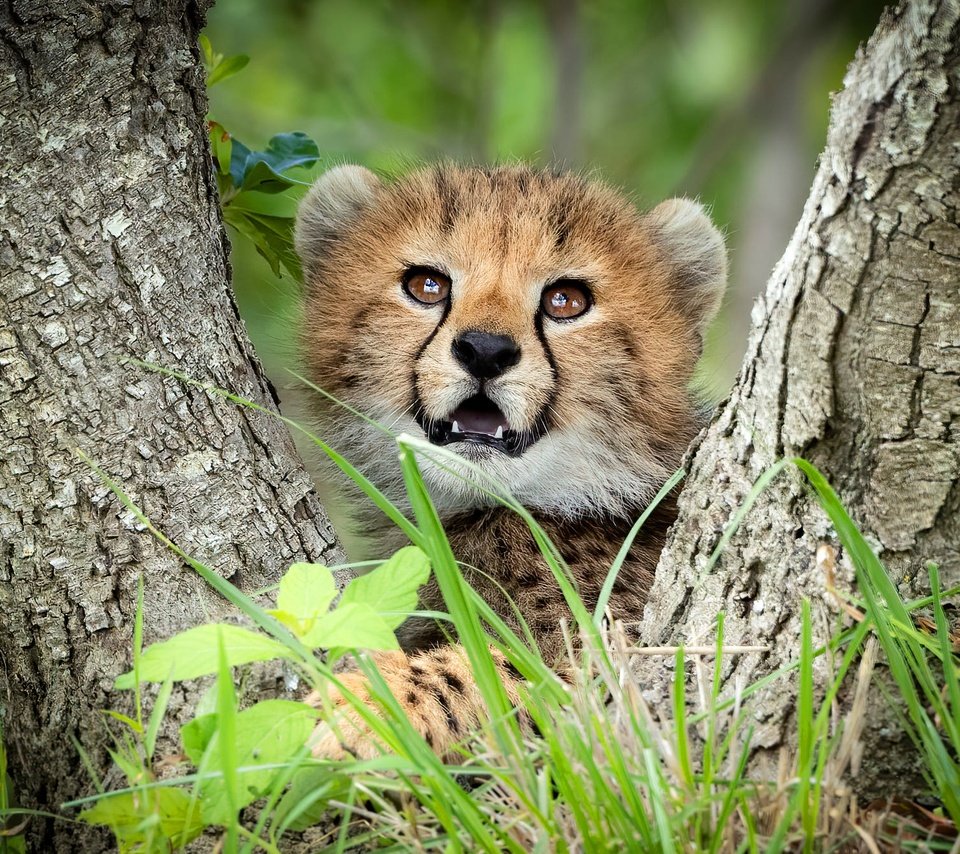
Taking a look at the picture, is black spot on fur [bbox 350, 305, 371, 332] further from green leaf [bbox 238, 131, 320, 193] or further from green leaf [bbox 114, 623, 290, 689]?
green leaf [bbox 114, 623, 290, 689]

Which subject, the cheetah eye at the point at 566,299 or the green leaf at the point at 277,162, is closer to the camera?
Result: the green leaf at the point at 277,162

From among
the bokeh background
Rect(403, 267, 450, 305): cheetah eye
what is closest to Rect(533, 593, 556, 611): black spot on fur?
Rect(403, 267, 450, 305): cheetah eye

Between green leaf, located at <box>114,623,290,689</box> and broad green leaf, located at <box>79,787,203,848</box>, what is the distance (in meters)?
0.24

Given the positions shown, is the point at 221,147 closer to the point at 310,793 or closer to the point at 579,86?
the point at 310,793

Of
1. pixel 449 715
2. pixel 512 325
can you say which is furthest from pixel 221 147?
pixel 449 715

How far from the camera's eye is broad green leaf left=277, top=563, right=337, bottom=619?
2301mm

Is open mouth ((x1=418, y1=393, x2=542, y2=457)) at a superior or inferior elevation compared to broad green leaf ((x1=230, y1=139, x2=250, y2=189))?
inferior


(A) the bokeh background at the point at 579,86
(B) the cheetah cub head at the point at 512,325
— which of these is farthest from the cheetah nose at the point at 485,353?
(A) the bokeh background at the point at 579,86

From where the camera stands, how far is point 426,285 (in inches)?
150

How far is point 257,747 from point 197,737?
0.13 meters

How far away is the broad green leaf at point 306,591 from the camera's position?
2.30 meters

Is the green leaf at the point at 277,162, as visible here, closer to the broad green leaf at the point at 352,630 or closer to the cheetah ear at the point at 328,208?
the cheetah ear at the point at 328,208

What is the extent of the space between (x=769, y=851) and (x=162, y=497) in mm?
1638

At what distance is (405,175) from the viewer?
14.5ft
